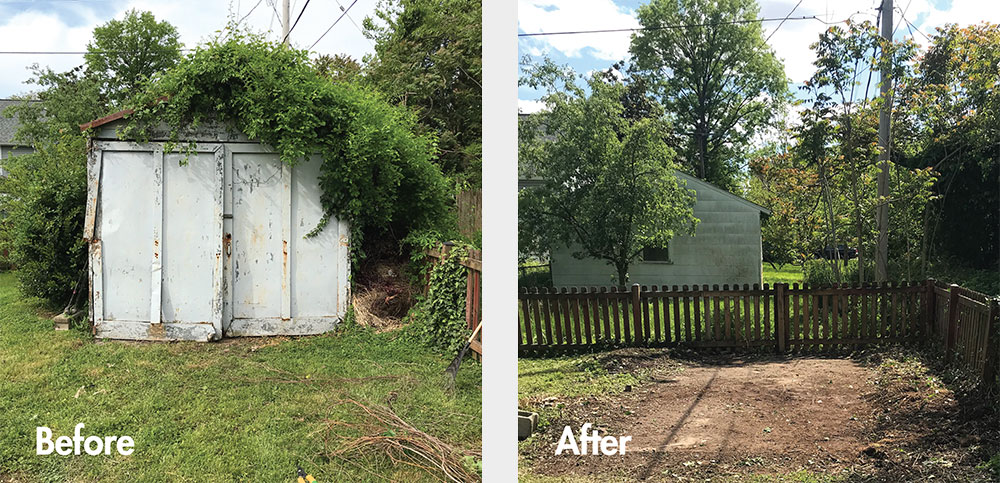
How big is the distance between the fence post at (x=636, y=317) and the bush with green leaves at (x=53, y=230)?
362 cm

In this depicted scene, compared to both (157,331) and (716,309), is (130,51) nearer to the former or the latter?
(157,331)

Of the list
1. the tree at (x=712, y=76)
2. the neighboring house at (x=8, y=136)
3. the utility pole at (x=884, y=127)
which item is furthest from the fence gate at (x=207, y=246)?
the utility pole at (x=884, y=127)

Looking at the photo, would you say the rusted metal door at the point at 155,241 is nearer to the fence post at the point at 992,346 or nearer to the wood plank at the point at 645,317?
the wood plank at the point at 645,317

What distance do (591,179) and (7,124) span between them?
5062mm

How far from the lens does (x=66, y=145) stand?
454 centimetres

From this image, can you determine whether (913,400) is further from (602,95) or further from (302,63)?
(302,63)

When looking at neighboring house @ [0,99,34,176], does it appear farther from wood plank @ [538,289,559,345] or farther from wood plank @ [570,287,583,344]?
wood plank @ [570,287,583,344]

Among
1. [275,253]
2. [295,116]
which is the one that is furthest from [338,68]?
[275,253]

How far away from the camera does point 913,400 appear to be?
97.3 inches

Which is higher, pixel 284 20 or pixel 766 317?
pixel 284 20

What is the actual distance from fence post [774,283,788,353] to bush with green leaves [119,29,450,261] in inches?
85.8

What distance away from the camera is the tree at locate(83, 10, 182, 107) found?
3.69 meters

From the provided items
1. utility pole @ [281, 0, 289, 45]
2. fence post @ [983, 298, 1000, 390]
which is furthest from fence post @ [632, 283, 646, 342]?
utility pole @ [281, 0, 289, 45]

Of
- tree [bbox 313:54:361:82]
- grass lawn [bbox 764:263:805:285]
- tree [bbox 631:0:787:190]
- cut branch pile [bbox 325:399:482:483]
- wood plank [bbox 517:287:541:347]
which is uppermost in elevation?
tree [bbox 313:54:361:82]
